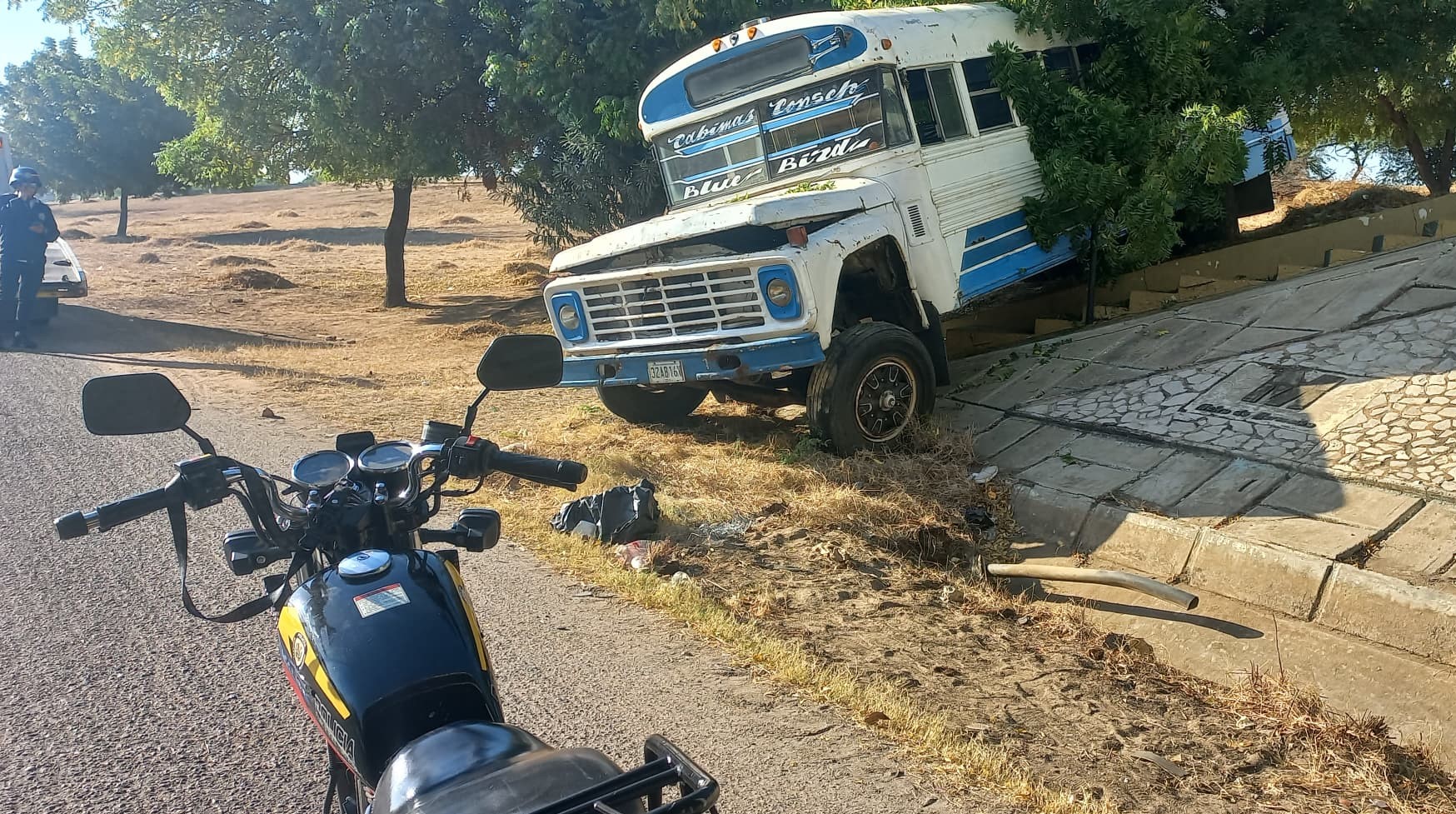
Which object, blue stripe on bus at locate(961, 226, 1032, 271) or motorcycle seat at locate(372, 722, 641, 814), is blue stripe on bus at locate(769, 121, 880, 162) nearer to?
blue stripe on bus at locate(961, 226, 1032, 271)

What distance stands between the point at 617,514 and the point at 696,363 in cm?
→ 128

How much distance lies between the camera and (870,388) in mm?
6863

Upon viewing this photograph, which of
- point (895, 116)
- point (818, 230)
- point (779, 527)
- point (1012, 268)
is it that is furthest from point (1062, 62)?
point (779, 527)

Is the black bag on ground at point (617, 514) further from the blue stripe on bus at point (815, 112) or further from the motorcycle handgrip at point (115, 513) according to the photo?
the motorcycle handgrip at point (115, 513)

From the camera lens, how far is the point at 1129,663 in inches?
186

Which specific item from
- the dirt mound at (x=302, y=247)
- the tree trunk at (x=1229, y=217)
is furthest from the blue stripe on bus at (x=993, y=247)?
the dirt mound at (x=302, y=247)

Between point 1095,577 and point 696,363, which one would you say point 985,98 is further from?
point 1095,577

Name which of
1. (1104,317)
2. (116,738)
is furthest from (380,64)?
(116,738)

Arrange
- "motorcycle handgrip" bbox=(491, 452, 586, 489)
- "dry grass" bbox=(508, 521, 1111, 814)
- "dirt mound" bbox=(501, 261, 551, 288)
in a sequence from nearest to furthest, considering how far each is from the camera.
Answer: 1. "motorcycle handgrip" bbox=(491, 452, 586, 489)
2. "dry grass" bbox=(508, 521, 1111, 814)
3. "dirt mound" bbox=(501, 261, 551, 288)

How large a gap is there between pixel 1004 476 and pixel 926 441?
1.96ft

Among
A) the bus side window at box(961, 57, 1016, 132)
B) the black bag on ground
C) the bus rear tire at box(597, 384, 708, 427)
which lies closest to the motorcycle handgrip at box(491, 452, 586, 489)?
the black bag on ground

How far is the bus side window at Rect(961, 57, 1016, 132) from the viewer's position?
26.0ft

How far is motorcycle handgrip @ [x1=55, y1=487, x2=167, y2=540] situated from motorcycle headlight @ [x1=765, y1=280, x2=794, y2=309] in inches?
172

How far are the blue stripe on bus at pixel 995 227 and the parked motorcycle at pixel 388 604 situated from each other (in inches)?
216
